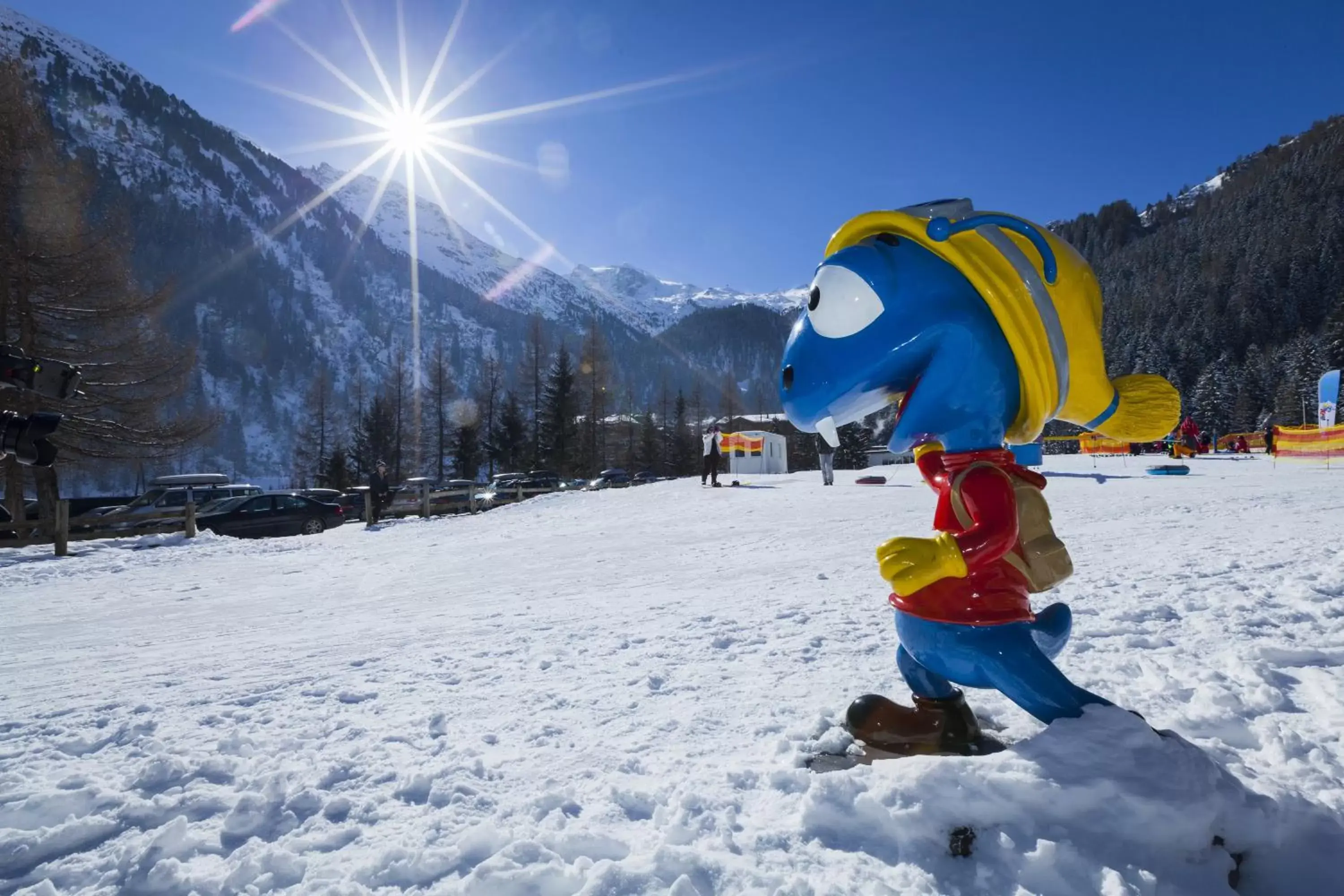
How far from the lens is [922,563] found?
1.89m

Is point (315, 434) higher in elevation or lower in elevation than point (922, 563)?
higher

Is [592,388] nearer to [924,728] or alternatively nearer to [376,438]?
[376,438]

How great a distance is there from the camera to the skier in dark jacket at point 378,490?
57.0 feet

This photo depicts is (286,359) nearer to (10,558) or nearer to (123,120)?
(123,120)

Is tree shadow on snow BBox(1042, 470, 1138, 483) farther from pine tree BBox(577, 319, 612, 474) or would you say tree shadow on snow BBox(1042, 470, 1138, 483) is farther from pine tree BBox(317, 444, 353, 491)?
pine tree BBox(317, 444, 353, 491)

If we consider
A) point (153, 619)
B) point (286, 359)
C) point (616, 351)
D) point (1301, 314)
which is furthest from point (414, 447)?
point (616, 351)

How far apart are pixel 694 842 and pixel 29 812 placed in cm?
223

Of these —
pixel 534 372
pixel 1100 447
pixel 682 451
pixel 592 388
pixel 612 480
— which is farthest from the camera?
pixel 682 451

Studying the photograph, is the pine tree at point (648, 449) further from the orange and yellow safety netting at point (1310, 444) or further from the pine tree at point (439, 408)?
the orange and yellow safety netting at point (1310, 444)

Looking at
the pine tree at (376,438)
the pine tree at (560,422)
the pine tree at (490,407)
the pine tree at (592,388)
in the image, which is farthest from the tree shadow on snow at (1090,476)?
the pine tree at (376,438)

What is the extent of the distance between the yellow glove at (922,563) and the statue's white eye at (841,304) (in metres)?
0.74

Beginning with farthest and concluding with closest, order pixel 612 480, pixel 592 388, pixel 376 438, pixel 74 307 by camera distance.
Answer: pixel 592 388
pixel 376 438
pixel 612 480
pixel 74 307

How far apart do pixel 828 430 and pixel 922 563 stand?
2.18 feet

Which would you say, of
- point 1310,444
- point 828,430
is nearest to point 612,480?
point 1310,444
